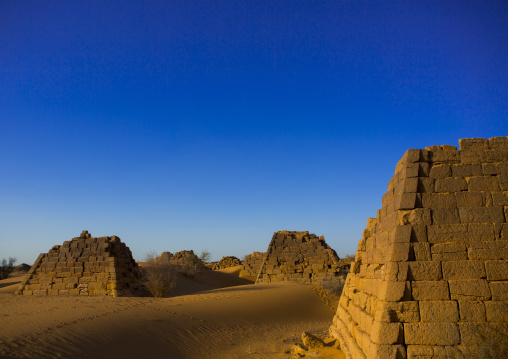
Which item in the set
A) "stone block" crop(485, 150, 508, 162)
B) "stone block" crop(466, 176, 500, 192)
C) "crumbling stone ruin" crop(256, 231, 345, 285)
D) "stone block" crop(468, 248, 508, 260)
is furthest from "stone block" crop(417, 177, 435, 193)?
"crumbling stone ruin" crop(256, 231, 345, 285)

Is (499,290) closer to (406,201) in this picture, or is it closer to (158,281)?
(406,201)

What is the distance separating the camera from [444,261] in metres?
5.80

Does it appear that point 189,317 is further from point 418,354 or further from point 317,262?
point 317,262

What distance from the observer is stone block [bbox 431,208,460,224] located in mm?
5969

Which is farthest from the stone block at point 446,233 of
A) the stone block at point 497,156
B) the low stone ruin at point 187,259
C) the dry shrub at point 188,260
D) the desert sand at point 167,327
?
the low stone ruin at point 187,259

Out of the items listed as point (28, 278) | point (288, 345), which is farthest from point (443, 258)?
point (28, 278)

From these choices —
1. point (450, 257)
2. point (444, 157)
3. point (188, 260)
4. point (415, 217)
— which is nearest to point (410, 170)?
point (444, 157)

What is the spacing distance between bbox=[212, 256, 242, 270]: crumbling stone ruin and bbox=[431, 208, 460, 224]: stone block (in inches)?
1468

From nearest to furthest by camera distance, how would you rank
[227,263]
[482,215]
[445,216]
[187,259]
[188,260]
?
[482,215] → [445,216] → [188,260] → [187,259] → [227,263]

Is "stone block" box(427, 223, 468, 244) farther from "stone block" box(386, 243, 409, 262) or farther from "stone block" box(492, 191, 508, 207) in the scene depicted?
"stone block" box(492, 191, 508, 207)

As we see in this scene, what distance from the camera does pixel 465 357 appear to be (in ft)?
16.8

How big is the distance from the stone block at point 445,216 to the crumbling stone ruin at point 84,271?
50.2 ft

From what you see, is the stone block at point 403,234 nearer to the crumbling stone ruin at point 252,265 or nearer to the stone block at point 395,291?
the stone block at point 395,291

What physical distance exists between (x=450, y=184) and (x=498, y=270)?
4.85 ft
